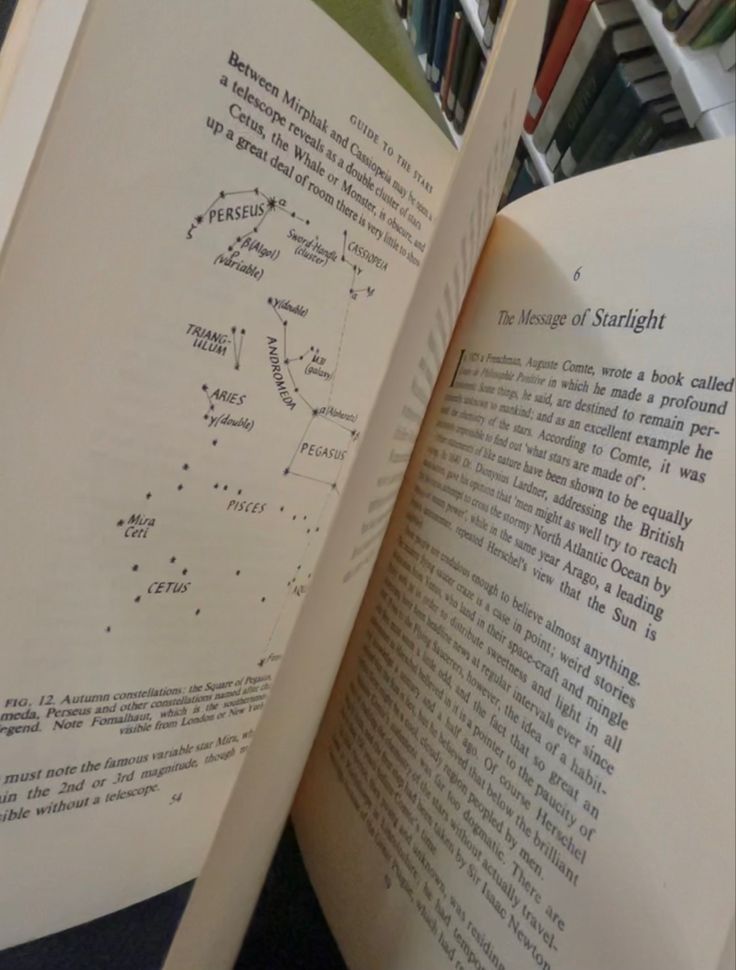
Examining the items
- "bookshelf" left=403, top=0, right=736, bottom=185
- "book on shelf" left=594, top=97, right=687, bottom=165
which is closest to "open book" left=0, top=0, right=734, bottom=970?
"bookshelf" left=403, top=0, right=736, bottom=185

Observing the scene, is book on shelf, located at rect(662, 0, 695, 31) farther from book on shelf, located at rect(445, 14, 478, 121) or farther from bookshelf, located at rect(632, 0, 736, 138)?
book on shelf, located at rect(445, 14, 478, 121)

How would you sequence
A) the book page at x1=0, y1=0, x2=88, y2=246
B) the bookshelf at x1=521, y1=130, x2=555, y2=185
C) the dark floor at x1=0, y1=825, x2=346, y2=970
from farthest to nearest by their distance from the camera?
the bookshelf at x1=521, y1=130, x2=555, y2=185
the dark floor at x1=0, y1=825, x2=346, y2=970
the book page at x1=0, y1=0, x2=88, y2=246

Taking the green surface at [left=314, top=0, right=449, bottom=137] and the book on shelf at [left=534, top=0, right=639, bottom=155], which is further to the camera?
the book on shelf at [left=534, top=0, right=639, bottom=155]

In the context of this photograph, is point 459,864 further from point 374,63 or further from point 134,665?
point 374,63

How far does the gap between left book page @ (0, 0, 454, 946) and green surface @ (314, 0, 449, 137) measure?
0.07ft

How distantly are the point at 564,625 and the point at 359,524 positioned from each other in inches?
3.4

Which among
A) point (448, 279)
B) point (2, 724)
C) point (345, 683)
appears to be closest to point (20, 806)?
point (2, 724)

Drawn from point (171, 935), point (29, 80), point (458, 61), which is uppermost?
point (458, 61)

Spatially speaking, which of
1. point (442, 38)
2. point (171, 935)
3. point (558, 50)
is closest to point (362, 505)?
point (171, 935)

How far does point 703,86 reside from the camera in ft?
1.83

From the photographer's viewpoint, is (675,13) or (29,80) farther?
(675,13)

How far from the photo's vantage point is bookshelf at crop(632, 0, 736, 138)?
543 millimetres

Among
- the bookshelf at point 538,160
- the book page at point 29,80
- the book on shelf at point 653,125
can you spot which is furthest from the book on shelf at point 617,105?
the book page at point 29,80

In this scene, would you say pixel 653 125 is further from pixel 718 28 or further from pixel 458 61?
pixel 458 61
